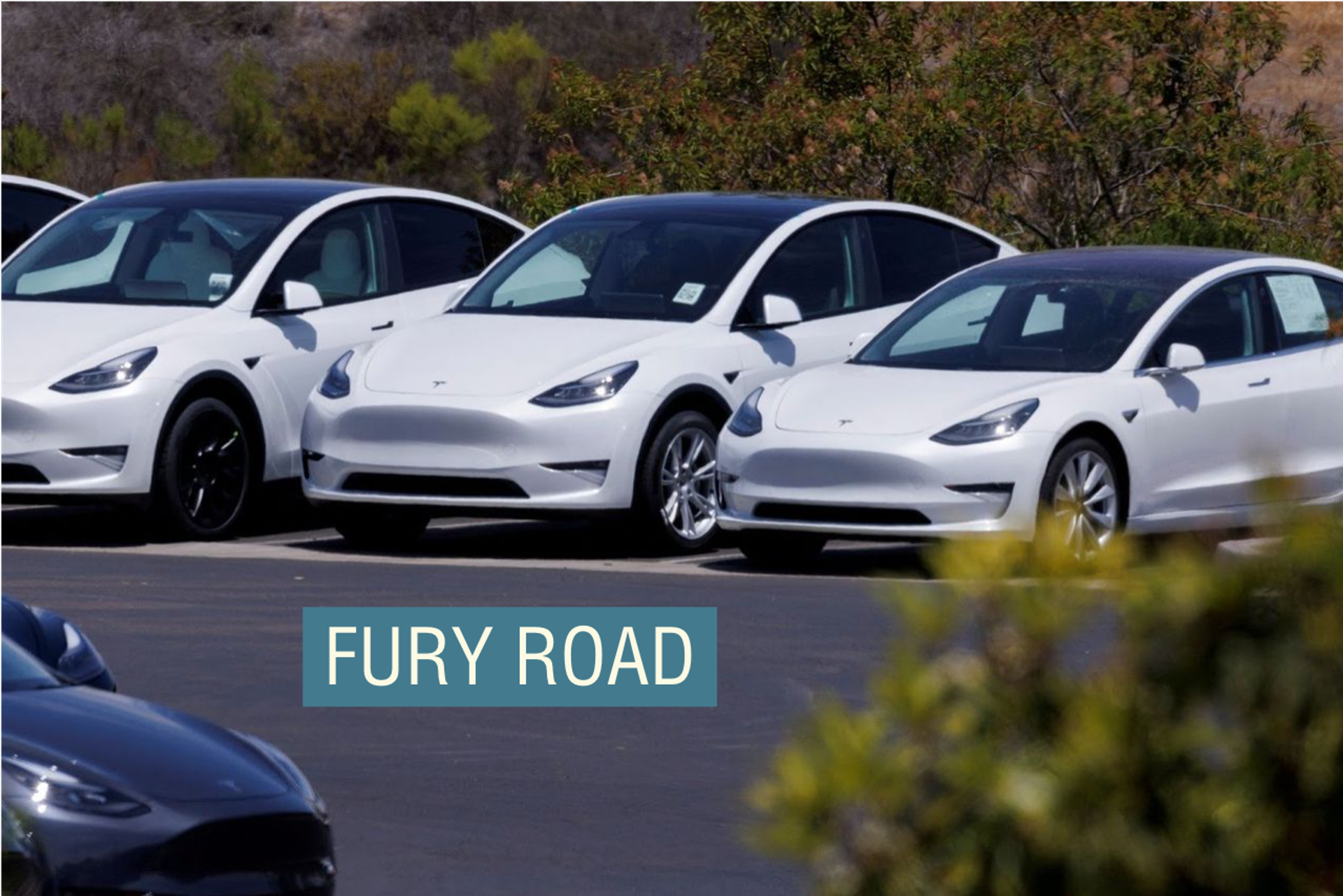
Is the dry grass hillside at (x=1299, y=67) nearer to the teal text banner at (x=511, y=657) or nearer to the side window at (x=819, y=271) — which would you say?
the side window at (x=819, y=271)

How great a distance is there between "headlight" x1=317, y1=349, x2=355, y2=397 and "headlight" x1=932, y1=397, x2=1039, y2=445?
9.76 feet

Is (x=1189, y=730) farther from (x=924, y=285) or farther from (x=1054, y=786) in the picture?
(x=924, y=285)

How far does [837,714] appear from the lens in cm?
202

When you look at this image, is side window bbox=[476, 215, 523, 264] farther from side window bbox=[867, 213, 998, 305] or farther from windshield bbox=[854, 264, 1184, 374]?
windshield bbox=[854, 264, 1184, 374]

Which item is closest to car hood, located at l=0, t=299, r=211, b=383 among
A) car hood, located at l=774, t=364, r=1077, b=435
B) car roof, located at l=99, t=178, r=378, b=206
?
car roof, located at l=99, t=178, r=378, b=206

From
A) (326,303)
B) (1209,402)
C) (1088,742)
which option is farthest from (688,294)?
(1088,742)

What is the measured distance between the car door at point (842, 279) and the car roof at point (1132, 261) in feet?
2.67

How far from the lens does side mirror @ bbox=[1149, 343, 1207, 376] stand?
11.9 metres

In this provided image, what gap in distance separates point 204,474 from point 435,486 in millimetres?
1322

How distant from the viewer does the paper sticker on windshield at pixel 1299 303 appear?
12.9 metres

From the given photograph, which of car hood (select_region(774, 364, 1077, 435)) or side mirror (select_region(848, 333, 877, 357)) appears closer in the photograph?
car hood (select_region(774, 364, 1077, 435))

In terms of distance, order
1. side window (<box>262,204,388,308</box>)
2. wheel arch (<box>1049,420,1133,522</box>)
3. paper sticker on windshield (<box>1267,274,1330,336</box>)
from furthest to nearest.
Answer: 1. side window (<box>262,204,388,308</box>)
2. paper sticker on windshield (<box>1267,274,1330,336</box>)
3. wheel arch (<box>1049,420,1133,522</box>)

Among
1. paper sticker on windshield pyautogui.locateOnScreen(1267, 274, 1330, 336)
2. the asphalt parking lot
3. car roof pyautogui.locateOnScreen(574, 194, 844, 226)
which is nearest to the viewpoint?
the asphalt parking lot

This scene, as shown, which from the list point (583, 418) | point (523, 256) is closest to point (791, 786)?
point (583, 418)
